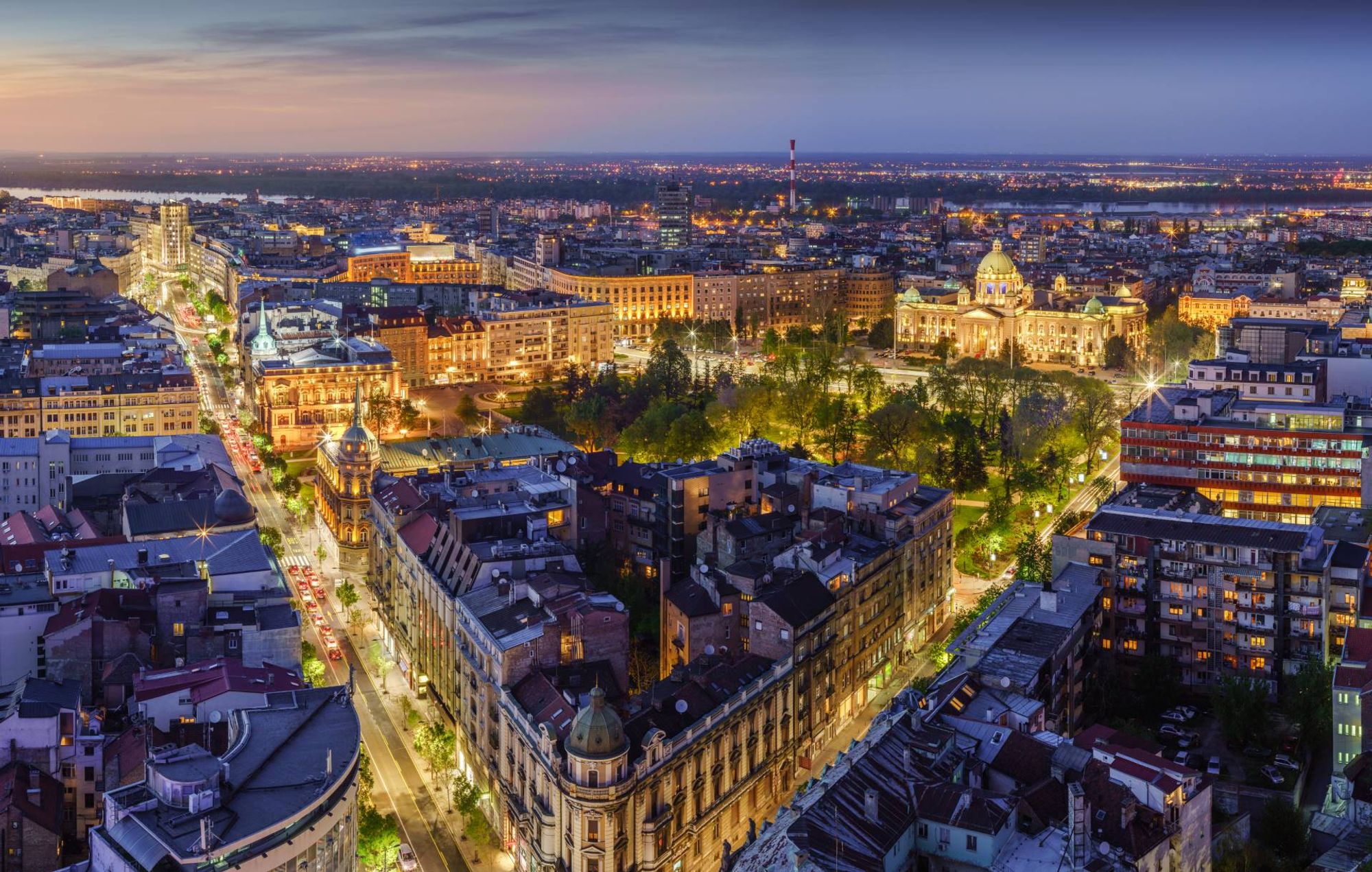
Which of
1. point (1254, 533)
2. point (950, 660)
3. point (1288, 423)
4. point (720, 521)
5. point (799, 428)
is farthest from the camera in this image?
point (799, 428)

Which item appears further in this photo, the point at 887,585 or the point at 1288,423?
the point at 1288,423

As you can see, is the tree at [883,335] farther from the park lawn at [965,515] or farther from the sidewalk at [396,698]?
the sidewalk at [396,698]

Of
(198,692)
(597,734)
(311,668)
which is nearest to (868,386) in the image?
(311,668)

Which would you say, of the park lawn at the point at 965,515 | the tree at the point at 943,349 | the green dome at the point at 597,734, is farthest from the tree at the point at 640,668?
the tree at the point at 943,349

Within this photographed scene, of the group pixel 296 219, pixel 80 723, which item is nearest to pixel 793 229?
pixel 296 219

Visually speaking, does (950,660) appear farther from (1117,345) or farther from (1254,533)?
(1117,345)

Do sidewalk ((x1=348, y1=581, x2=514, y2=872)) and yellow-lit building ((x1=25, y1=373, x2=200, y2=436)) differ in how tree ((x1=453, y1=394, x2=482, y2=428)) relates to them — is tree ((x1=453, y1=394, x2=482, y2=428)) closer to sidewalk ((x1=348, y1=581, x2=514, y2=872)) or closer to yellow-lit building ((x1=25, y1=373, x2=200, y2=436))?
yellow-lit building ((x1=25, y1=373, x2=200, y2=436))

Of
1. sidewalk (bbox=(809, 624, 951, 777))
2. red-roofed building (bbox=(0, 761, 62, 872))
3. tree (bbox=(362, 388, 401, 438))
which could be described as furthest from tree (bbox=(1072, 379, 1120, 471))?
red-roofed building (bbox=(0, 761, 62, 872))
